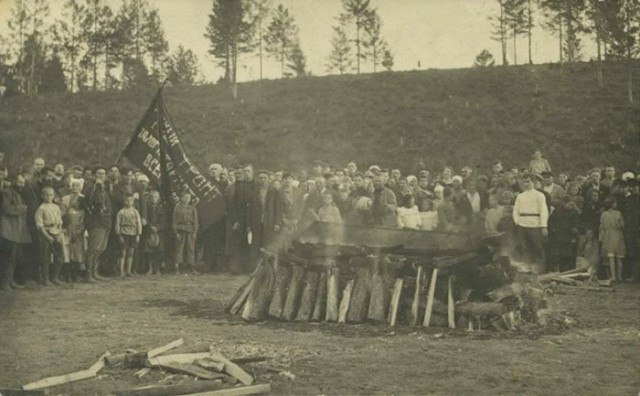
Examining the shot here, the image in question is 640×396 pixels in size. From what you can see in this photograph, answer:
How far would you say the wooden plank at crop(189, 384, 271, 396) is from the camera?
4.89 m

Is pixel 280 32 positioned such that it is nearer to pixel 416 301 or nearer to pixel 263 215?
pixel 263 215

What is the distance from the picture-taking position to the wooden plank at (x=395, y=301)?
774 centimetres

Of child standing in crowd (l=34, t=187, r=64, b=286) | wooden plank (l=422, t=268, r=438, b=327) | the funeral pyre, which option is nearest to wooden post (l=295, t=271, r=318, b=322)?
the funeral pyre

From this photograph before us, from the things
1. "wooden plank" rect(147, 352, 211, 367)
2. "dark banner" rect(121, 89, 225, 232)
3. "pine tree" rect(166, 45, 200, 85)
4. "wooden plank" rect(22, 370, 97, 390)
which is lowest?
"wooden plank" rect(22, 370, 97, 390)

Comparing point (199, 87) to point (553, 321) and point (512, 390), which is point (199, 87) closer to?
point (553, 321)

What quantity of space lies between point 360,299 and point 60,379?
368 centimetres

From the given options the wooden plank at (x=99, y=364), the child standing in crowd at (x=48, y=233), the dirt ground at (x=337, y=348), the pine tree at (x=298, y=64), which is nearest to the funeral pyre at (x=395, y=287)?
the dirt ground at (x=337, y=348)

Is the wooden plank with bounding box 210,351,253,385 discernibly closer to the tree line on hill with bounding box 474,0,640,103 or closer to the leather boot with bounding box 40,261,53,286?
the leather boot with bounding box 40,261,53,286

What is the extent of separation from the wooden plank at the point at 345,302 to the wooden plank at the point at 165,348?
207 cm

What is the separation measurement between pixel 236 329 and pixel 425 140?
22317 mm

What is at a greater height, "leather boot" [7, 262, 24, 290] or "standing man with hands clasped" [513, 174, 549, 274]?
"standing man with hands clasped" [513, 174, 549, 274]

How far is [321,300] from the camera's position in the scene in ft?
26.7

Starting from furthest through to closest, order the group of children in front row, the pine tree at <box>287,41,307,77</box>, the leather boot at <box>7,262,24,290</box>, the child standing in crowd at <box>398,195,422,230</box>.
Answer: the pine tree at <box>287,41,307,77</box> < the child standing in crowd at <box>398,195,422,230</box> < the group of children in front row < the leather boot at <box>7,262,24,290</box>

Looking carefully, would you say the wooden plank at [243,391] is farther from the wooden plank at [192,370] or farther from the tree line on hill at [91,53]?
the tree line on hill at [91,53]
